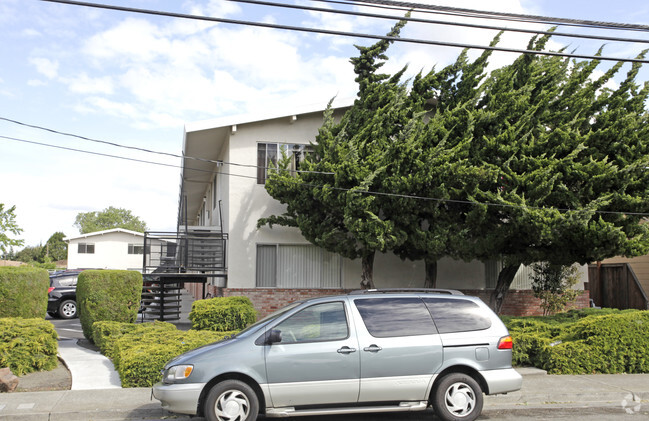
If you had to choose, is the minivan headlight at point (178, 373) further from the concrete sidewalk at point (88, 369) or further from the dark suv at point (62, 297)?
the dark suv at point (62, 297)

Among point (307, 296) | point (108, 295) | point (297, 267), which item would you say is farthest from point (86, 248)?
point (108, 295)

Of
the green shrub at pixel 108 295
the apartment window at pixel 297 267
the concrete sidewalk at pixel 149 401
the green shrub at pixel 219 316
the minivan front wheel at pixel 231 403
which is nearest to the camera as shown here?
the minivan front wheel at pixel 231 403

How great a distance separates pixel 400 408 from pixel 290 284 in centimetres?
1081

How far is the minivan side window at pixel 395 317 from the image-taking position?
23.5ft

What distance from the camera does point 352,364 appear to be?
6867 millimetres

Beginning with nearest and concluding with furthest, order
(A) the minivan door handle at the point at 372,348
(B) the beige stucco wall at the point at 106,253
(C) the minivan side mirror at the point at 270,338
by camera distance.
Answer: (C) the minivan side mirror at the point at 270,338, (A) the minivan door handle at the point at 372,348, (B) the beige stucco wall at the point at 106,253

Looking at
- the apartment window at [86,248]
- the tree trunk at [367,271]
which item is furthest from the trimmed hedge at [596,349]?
the apartment window at [86,248]

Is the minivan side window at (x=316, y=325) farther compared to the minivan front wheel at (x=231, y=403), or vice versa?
the minivan side window at (x=316, y=325)

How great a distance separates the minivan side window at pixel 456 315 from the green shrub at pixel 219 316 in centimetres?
740

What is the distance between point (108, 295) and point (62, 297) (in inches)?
346

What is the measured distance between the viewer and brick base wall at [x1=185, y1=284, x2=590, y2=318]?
17156 mm

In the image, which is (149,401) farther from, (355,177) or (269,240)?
(269,240)

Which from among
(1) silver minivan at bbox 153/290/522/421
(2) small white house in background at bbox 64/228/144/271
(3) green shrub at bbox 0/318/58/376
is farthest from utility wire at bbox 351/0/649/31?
(2) small white house in background at bbox 64/228/144/271

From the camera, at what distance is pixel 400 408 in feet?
22.8
